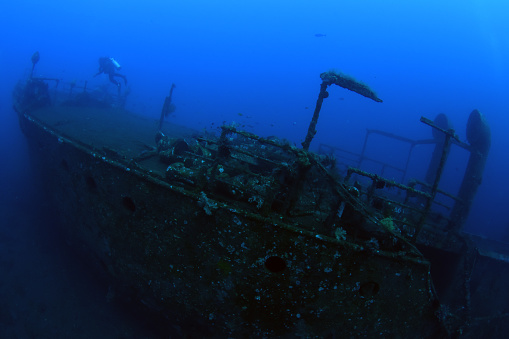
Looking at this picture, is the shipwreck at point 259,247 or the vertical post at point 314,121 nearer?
the shipwreck at point 259,247

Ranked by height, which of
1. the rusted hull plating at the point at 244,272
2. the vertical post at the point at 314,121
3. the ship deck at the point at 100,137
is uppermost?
the vertical post at the point at 314,121

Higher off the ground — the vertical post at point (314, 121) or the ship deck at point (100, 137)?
the vertical post at point (314, 121)

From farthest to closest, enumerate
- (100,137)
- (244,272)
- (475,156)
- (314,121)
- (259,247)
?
1. (475,156)
2. (100,137)
3. (314,121)
4. (244,272)
5. (259,247)

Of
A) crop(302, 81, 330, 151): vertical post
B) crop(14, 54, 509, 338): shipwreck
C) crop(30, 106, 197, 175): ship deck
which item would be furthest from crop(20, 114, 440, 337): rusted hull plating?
crop(302, 81, 330, 151): vertical post

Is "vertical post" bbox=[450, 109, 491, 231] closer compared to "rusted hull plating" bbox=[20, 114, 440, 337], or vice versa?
"rusted hull plating" bbox=[20, 114, 440, 337]

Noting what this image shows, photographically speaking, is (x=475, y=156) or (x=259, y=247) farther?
(x=475, y=156)

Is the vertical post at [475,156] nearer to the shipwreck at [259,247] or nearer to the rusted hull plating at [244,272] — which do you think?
the shipwreck at [259,247]

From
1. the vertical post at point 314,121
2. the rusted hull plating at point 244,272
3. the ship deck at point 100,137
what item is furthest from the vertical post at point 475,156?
the ship deck at point 100,137

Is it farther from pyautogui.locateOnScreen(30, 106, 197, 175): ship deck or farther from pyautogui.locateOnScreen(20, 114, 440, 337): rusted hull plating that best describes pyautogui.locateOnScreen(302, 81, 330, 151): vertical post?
pyautogui.locateOnScreen(30, 106, 197, 175): ship deck

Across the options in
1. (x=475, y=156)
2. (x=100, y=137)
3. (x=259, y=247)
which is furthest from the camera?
(x=475, y=156)

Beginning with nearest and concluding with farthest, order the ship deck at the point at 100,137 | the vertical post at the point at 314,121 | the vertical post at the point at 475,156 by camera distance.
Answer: the vertical post at the point at 314,121 → the ship deck at the point at 100,137 → the vertical post at the point at 475,156

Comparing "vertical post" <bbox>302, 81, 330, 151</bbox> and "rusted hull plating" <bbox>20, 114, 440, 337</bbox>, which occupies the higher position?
"vertical post" <bbox>302, 81, 330, 151</bbox>

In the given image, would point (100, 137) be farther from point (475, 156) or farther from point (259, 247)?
point (475, 156)

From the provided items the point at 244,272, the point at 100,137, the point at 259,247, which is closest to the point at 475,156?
the point at 259,247
